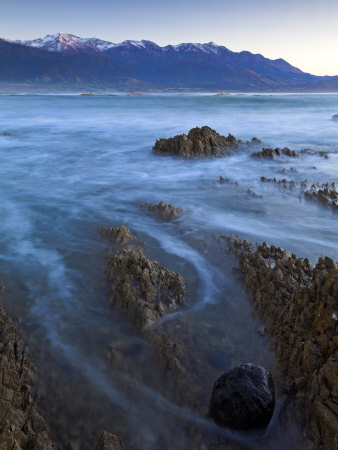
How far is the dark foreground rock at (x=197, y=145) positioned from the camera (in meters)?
10.7

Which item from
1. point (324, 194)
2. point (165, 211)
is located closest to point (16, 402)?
point (165, 211)

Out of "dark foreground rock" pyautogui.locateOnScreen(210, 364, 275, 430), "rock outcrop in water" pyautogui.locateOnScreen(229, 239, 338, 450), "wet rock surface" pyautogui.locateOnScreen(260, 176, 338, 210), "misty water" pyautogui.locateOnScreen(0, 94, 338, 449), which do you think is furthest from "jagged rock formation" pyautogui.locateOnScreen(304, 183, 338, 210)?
"dark foreground rock" pyautogui.locateOnScreen(210, 364, 275, 430)

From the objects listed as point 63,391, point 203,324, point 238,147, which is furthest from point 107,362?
point 238,147

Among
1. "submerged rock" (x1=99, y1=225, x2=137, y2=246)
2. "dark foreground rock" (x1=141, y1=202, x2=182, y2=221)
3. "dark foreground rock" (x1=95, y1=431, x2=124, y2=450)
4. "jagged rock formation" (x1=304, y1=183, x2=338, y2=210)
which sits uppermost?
"jagged rock formation" (x1=304, y1=183, x2=338, y2=210)

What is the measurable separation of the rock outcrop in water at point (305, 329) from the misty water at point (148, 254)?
15 centimetres

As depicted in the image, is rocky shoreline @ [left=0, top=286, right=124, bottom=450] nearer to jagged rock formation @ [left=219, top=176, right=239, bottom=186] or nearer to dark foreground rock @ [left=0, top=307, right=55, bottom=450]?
dark foreground rock @ [left=0, top=307, right=55, bottom=450]

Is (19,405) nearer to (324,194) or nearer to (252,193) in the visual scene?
(252,193)

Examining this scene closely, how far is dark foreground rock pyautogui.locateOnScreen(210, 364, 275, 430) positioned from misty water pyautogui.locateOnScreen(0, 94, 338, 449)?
0.09 m

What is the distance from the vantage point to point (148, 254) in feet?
14.9

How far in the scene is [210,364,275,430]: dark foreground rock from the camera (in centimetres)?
222

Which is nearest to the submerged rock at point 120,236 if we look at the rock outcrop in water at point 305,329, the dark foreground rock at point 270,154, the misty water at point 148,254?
the misty water at point 148,254

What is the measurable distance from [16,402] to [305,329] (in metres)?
2.11

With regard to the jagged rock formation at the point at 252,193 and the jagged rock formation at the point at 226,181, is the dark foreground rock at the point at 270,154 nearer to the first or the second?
the jagged rock formation at the point at 226,181

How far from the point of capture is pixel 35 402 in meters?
2.35
